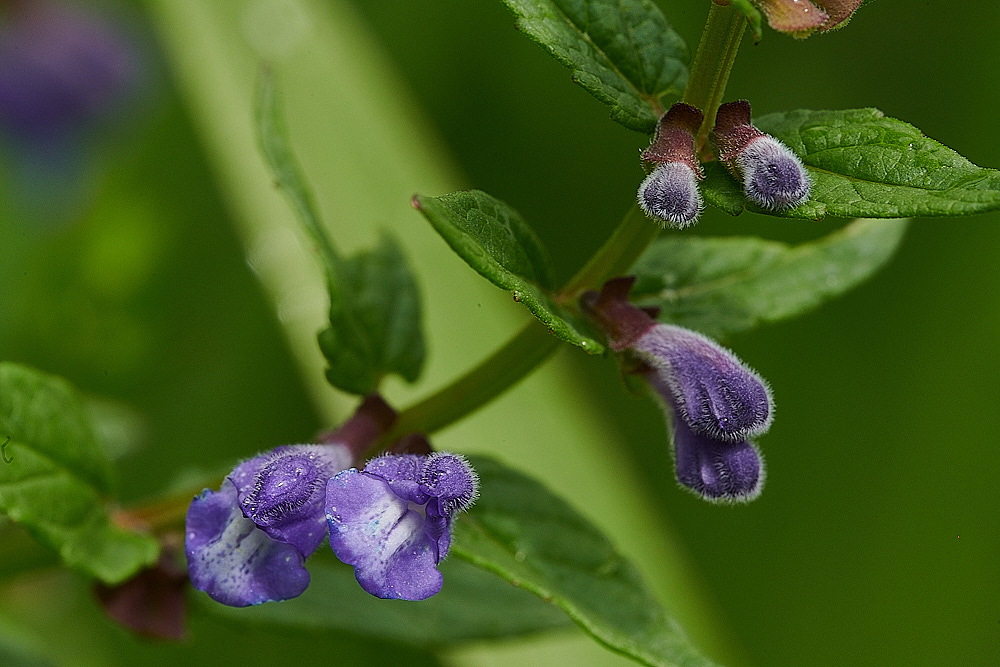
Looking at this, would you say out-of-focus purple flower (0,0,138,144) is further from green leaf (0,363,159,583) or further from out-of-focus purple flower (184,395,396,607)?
out-of-focus purple flower (184,395,396,607)

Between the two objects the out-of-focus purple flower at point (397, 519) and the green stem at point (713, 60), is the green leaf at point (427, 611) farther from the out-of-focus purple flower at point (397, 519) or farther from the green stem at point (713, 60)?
the green stem at point (713, 60)

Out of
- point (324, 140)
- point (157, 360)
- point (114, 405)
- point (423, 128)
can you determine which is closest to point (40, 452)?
point (114, 405)

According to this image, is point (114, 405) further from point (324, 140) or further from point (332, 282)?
point (332, 282)

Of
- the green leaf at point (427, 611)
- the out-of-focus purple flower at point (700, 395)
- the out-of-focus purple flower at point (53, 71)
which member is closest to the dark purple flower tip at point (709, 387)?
the out-of-focus purple flower at point (700, 395)

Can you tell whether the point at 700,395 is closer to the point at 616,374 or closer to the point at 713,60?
the point at 713,60

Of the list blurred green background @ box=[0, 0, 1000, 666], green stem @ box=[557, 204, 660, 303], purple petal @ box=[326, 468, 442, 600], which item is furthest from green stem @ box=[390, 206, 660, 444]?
blurred green background @ box=[0, 0, 1000, 666]
